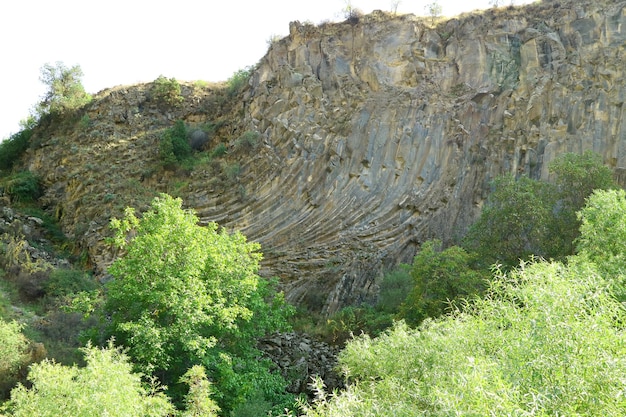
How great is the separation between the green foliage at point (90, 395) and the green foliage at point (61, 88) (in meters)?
33.9

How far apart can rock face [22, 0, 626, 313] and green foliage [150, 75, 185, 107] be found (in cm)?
750

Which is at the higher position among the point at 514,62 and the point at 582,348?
the point at 514,62

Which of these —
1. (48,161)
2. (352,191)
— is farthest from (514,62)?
(48,161)

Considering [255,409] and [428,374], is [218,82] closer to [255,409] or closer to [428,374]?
[255,409]

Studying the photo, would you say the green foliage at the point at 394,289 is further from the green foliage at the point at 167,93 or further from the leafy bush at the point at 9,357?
the green foliage at the point at 167,93

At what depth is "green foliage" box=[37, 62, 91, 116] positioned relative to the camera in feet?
136

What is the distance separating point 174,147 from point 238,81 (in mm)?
6947

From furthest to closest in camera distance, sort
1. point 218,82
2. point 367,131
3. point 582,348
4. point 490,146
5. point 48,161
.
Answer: point 218,82
point 48,161
point 367,131
point 490,146
point 582,348

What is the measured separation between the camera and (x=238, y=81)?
1537 inches

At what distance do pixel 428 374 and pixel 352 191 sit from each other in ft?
61.5

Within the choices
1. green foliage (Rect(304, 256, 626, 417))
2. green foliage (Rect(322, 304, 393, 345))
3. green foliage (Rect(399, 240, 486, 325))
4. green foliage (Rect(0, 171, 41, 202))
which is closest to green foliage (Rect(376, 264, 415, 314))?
green foliage (Rect(322, 304, 393, 345))

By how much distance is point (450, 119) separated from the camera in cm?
2903

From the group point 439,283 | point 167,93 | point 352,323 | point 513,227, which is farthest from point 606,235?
point 167,93

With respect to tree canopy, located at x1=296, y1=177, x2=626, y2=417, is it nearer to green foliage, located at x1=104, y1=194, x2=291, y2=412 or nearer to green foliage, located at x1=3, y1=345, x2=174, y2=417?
green foliage, located at x1=3, y1=345, x2=174, y2=417
